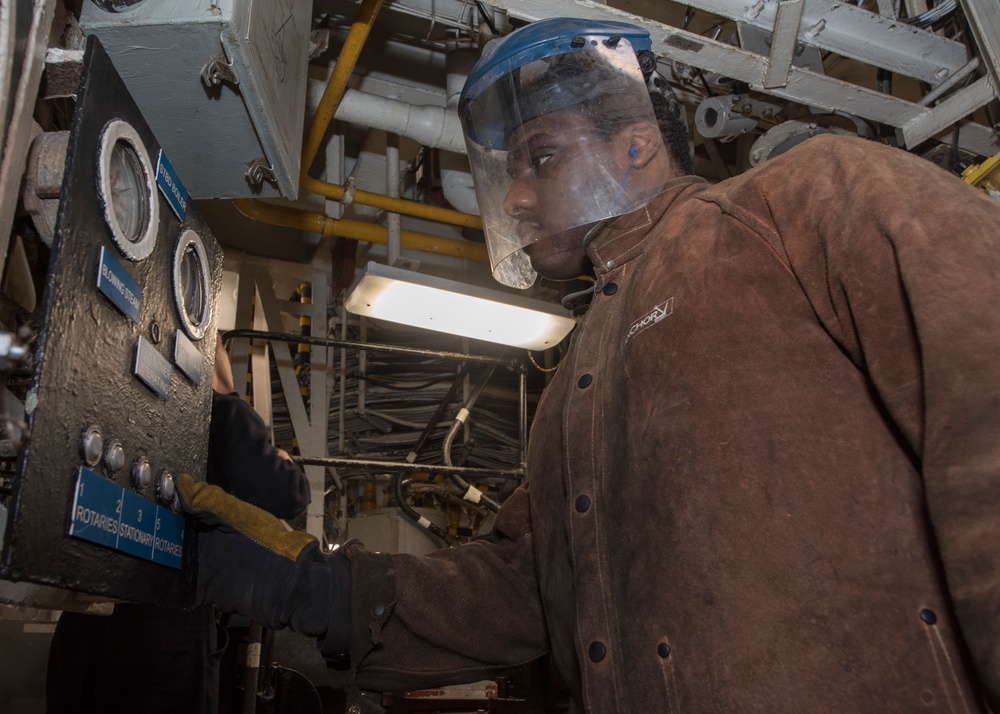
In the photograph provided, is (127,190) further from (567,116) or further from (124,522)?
(567,116)

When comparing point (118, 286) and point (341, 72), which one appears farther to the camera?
point (341, 72)

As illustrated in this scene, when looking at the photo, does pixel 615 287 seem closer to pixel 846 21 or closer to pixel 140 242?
pixel 140 242

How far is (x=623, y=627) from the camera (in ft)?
3.87

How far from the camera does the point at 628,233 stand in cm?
157

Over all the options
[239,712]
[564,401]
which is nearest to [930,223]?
[564,401]

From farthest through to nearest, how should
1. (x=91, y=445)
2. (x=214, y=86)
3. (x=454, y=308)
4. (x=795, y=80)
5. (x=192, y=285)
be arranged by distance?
(x=454, y=308) < (x=795, y=80) < (x=192, y=285) < (x=214, y=86) < (x=91, y=445)

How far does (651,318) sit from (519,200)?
71cm

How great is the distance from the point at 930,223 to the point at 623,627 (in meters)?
0.75

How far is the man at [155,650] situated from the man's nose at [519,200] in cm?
112

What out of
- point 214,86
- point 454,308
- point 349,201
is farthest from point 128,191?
point 454,308

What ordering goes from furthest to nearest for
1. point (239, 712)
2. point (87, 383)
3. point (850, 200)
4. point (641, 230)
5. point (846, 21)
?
1. point (239, 712)
2. point (846, 21)
3. point (641, 230)
4. point (850, 200)
5. point (87, 383)

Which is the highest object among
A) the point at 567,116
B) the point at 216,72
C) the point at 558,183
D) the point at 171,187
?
the point at 567,116

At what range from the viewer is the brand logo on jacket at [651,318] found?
4.06 feet

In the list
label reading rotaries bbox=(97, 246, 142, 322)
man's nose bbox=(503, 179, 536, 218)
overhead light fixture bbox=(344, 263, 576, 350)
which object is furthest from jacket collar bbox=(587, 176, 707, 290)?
overhead light fixture bbox=(344, 263, 576, 350)
